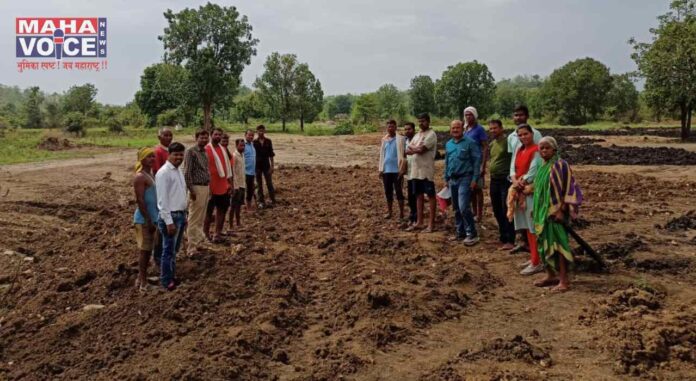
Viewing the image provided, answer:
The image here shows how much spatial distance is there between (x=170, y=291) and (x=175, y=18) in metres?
33.8

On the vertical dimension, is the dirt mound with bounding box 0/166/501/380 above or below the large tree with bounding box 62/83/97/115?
below

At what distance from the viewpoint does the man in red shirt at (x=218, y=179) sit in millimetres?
7066

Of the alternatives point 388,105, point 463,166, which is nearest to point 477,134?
point 463,166

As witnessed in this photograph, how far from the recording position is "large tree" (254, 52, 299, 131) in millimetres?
45656

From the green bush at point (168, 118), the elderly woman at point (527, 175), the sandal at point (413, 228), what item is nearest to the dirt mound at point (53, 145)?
the green bush at point (168, 118)

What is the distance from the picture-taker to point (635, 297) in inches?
189

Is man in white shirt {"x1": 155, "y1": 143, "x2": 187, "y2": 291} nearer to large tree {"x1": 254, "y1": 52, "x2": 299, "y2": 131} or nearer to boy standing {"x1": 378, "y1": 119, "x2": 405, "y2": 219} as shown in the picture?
boy standing {"x1": 378, "y1": 119, "x2": 405, "y2": 219}

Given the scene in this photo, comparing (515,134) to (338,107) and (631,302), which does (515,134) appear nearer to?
(631,302)

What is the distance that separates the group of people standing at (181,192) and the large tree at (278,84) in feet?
123

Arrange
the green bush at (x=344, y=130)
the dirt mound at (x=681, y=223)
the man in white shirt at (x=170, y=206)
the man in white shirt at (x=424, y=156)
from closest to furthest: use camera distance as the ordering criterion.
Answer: the man in white shirt at (x=170, y=206) < the man in white shirt at (x=424, y=156) < the dirt mound at (x=681, y=223) < the green bush at (x=344, y=130)

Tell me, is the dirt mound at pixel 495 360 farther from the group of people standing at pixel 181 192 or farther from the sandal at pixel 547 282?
the group of people standing at pixel 181 192

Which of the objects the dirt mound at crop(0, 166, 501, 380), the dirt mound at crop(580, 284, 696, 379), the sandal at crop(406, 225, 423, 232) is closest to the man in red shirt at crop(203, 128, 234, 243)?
the dirt mound at crop(0, 166, 501, 380)

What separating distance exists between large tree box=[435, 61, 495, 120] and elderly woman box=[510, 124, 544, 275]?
47.5 metres

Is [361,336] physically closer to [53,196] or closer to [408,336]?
[408,336]
